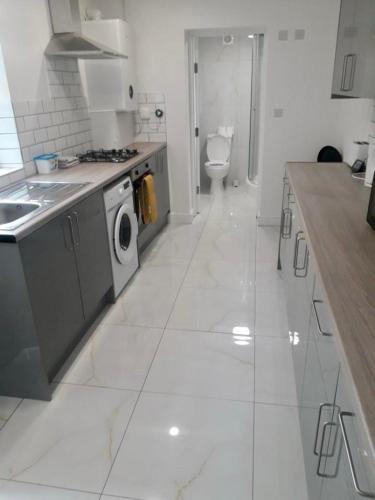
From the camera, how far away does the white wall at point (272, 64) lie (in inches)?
136

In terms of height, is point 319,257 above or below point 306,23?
below

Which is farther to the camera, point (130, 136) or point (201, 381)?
point (130, 136)

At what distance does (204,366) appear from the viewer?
2.09 meters

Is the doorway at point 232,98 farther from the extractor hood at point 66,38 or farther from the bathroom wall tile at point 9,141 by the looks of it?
the bathroom wall tile at point 9,141

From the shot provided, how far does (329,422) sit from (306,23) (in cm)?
360

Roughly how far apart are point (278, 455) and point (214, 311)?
3.74 ft

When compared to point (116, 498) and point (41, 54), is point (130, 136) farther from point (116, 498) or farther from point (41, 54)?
point (116, 498)

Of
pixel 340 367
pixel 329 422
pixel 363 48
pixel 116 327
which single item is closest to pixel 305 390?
pixel 329 422

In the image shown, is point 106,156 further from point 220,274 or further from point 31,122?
point 220,274

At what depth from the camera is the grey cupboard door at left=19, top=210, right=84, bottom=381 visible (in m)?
1.67

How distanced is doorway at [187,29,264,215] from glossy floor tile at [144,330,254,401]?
2.74 m

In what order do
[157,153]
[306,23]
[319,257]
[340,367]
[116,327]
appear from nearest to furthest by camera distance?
[340,367]
[319,257]
[116,327]
[306,23]
[157,153]

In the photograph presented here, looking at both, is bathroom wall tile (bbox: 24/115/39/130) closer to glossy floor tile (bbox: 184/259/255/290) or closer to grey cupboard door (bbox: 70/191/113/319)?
grey cupboard door (bbox: 70/191/113/319)

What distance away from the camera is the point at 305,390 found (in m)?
1.46
